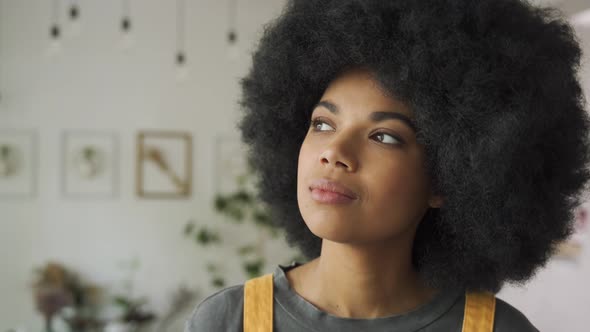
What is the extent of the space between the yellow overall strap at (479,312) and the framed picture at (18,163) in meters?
3.98

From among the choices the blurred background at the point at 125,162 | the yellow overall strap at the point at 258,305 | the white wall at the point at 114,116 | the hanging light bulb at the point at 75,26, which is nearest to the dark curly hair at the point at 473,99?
the yellow overall strap at the point at 258,305

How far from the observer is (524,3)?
1.11 m

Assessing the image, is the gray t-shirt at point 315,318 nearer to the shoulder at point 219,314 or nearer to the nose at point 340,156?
the shoulder at point 219,314

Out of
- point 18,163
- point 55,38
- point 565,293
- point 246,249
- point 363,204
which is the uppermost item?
point 55,38

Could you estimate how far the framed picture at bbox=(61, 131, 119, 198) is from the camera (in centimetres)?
449

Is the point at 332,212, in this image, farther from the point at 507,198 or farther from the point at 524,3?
the point at 524,3

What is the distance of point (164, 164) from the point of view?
472 cm

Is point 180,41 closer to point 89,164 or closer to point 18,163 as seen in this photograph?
point 89,164

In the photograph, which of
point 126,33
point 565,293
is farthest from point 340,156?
point 126,33

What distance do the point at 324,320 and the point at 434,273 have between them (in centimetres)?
25

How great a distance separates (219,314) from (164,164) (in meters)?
3.74

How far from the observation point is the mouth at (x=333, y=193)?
1001mm

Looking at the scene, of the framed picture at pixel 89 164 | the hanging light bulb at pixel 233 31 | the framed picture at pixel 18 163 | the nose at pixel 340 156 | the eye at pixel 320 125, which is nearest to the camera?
the nose at pixel 340 156

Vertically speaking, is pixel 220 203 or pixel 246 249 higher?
pixel 220 203
